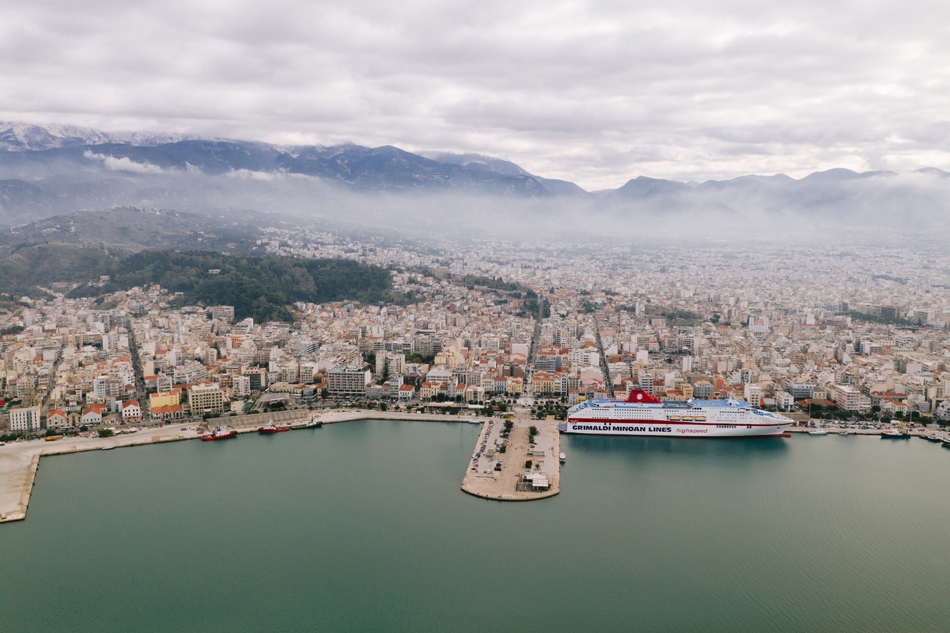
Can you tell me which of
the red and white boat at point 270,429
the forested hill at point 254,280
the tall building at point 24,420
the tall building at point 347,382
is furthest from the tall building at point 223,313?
the red and white boat at point 270,429

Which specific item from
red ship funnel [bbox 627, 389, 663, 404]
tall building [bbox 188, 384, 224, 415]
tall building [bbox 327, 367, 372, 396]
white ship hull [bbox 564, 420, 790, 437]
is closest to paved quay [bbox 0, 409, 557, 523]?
tall building [bbox 188, 384, 224, 415]

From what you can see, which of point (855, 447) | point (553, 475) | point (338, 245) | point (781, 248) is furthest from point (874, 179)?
point (553, 475)

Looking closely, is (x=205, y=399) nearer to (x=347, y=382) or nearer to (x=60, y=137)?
(x=347, y=382)

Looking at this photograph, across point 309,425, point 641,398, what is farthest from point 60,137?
point 641,398

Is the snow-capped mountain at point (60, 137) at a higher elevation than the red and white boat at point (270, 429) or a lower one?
higher

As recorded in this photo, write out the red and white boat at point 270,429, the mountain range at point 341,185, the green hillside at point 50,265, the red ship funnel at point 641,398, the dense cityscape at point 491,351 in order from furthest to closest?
the mountain range at point 341,185, the green hillside at point 50,265, the dense cityscape at point 491,351, the red ship funnel at point 641,398, the red and white boat at point 270,429

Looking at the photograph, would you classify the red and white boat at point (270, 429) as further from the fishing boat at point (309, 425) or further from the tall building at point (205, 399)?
the tall building at point (205, 399)
